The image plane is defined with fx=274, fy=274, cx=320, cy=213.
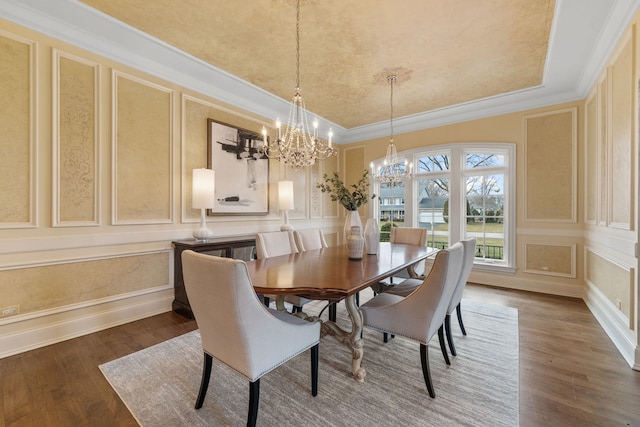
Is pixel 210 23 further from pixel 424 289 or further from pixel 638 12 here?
pixel 638 12

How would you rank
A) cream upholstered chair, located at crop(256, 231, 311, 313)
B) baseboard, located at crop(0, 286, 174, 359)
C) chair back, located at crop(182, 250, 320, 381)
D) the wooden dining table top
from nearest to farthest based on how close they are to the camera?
chair back, located at crop(182, 250, 320, 381) < the wooden dining table top < baseboard, located at crop(0, 286, 174, 359) < cream upholstered chair, located at crop(256, 231, 311, 313)

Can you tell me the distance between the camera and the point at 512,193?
4148 millimetres

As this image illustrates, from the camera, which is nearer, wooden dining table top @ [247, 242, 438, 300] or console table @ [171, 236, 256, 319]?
wooden dining table top @ [247, 242, 438, 300]

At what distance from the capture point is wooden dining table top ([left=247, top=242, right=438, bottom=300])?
149 centimetres

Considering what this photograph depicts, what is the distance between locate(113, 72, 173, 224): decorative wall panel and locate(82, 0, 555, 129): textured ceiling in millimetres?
637

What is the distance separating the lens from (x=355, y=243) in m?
2.33

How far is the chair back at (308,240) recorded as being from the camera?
9.83 feet

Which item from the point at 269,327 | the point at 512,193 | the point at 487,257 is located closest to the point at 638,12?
the point at 512,193

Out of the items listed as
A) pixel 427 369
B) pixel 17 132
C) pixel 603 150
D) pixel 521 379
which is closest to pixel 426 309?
pixel 427 369

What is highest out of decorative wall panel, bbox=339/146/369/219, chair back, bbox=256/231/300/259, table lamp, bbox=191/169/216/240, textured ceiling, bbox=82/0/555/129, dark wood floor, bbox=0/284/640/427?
textured ceiling, bbox=82/0/555/129

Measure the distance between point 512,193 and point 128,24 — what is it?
5.14 m

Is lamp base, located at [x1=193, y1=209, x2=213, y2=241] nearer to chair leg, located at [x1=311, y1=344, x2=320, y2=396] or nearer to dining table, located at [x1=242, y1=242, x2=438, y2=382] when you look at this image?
dining table, located at [x1=242, y1=242, x2=438, y2=382]

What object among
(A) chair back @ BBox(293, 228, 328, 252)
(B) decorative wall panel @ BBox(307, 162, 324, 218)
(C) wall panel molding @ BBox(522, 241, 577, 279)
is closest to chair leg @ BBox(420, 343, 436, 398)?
(A) chair back @ BBox(293, 228, 328, 252)

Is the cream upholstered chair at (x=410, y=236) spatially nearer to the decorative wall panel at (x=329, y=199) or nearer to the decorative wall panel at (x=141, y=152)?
the decorative wall panel at (x=329, y=199)
